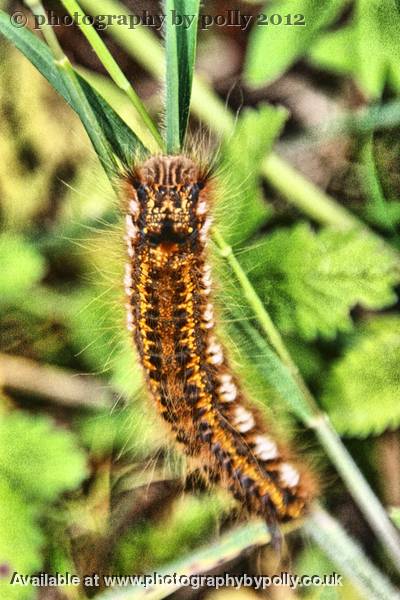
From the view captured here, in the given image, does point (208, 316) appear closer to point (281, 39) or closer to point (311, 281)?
point (311, 281)

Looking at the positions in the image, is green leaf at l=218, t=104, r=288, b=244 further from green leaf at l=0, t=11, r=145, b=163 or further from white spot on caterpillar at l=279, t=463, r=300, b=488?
white spot on caterpillar at l=279, t=463, r=300, b=488

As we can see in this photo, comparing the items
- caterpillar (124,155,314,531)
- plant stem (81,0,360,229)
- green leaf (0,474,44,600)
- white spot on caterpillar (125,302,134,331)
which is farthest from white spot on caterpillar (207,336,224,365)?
green leaf (0,474,44,600)

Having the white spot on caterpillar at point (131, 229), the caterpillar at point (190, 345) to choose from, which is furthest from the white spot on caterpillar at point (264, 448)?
the white spot on caterpillar at point (131, 229)

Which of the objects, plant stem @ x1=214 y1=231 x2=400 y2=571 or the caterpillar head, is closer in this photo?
the caterpillar head

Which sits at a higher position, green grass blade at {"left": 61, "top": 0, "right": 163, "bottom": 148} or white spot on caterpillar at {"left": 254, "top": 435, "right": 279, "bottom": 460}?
green grass blade at {"left": 61, "top": 0, "right": 163, "bottom": 148}

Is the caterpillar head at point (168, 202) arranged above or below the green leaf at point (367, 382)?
above

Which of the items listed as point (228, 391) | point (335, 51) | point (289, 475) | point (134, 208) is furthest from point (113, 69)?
point (289, 475)

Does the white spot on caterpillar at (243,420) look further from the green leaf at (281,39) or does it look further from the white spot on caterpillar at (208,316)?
the green leaf at (281,39)
